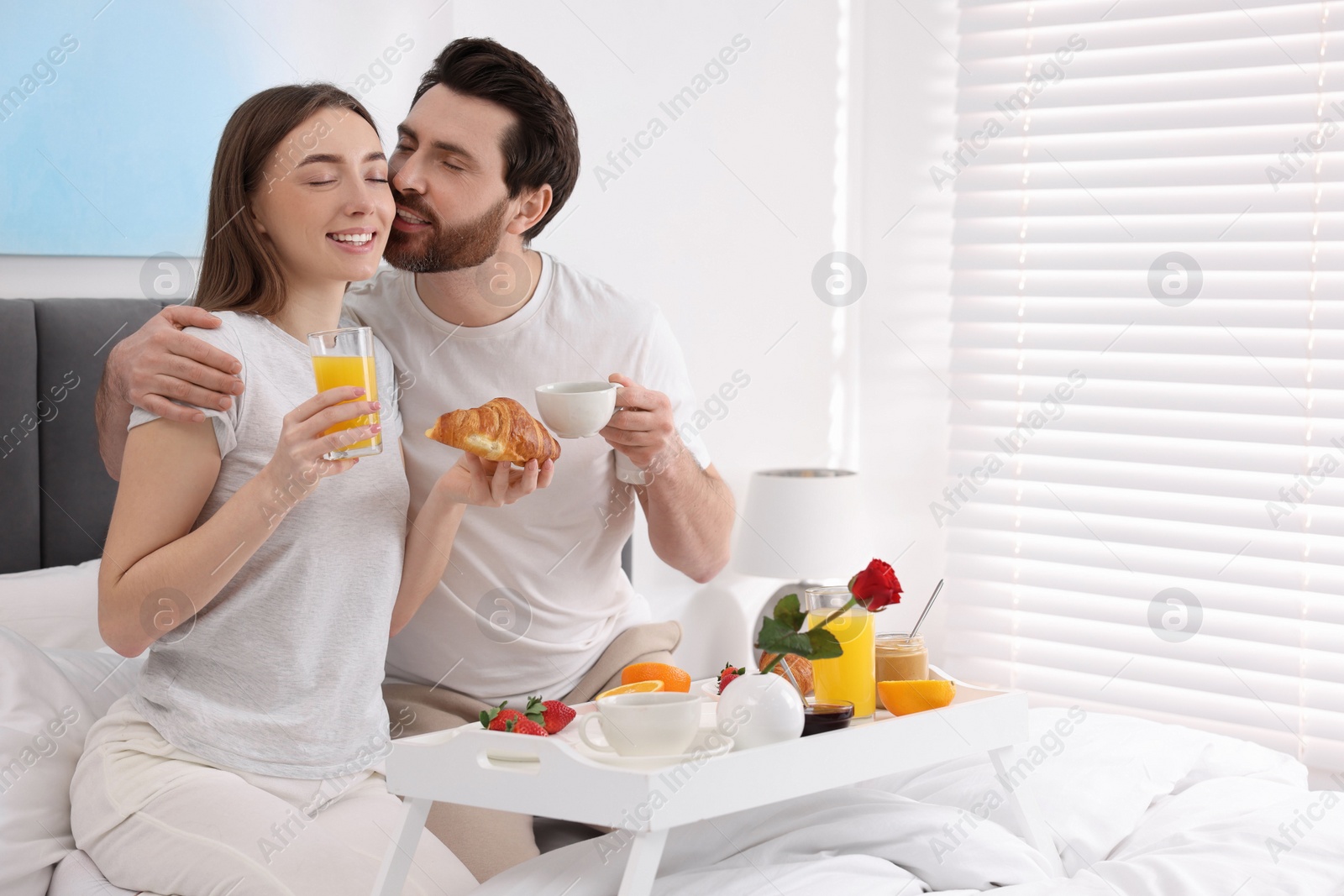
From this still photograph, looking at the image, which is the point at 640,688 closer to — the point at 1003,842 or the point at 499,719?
the point at 499,719

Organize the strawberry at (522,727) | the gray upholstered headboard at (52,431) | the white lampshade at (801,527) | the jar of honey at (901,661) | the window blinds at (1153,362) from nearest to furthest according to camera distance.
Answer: the strawberry at (522,727)
the jar of honey at (901,661)
the gray upholstered headboard at (52,431)
the window blinds at (1153,362)
the white lampshade at (801,527)

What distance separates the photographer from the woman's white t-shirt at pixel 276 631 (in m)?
1.44

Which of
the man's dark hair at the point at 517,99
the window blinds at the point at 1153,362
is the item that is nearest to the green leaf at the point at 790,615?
the man's dark hair at the point at 517,99

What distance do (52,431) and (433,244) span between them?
0.70 metres

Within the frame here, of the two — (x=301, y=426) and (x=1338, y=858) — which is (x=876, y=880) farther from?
(x=301, y=426)

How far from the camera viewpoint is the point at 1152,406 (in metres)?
3.14

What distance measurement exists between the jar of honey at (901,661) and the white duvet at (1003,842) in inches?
6.3

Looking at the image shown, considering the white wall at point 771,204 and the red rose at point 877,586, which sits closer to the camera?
the red rose at point 877,586

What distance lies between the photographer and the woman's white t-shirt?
1.44m

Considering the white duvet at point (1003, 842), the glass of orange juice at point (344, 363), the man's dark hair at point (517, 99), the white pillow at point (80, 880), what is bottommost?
the white pillow at point (80, 880)

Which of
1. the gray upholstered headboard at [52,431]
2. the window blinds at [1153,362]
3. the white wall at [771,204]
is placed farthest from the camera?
the window blinds at [1153,362]

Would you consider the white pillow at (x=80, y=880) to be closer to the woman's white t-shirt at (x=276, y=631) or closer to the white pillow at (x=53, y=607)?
the woman's white t-shirt at (x=276, y=631)

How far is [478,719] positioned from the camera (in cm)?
187

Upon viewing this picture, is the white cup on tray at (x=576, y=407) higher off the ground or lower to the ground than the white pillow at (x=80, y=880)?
higher
